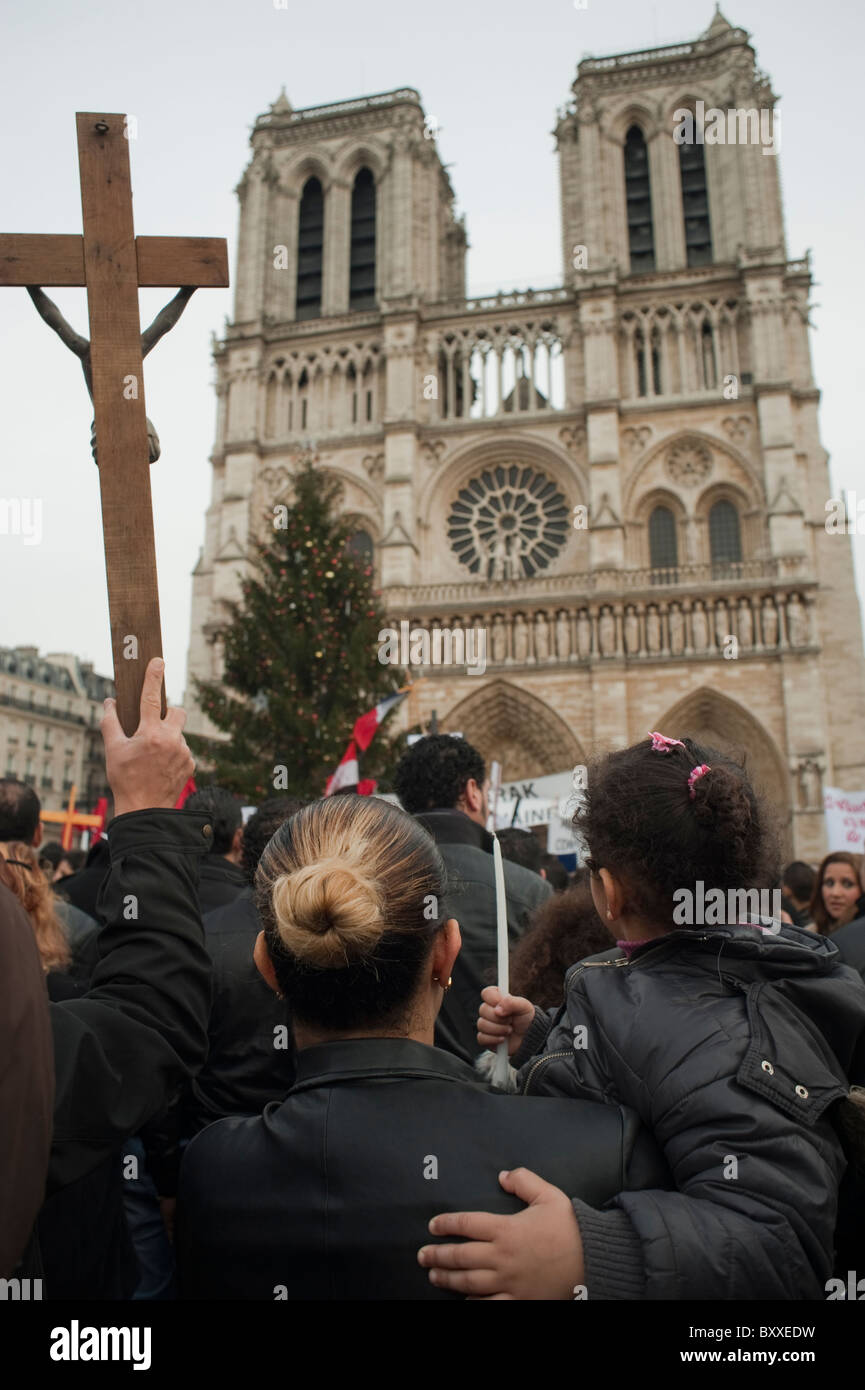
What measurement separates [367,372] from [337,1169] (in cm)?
2726

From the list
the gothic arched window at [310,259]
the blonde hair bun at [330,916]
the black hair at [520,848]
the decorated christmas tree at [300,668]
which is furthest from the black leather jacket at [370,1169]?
the gothic arched window at [310,259]

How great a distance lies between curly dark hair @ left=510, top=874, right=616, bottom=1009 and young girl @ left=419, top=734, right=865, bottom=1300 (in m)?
0.58

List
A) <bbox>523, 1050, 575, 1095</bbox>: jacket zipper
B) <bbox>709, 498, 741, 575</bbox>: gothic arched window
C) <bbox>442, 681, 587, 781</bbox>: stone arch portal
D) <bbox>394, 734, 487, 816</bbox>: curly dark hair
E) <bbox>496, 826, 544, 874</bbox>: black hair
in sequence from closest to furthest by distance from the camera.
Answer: <bbox>523, 1050, 575, 1095</bbox>: jacket zipper, <bbox>394, 734, 487, 816</bbox>: curly dark hair, <bbox>496, 826, 544, 874</bbox>: black hair, <bbox>442, 681, 587, 781</bbox>: stone arch portal, <bbox>709, 498, 741, 575</bbox>: gothic arched window

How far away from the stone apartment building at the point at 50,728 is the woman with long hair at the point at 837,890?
35.3 m

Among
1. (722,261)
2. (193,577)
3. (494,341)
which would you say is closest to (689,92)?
(722,261)

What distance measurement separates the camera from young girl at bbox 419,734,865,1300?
1.24 meters

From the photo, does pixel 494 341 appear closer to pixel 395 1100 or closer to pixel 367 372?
pixel 367 372

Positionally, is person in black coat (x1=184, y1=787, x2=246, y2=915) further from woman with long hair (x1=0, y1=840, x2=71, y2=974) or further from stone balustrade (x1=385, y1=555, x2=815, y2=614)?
stone balustrade (x1=385, y1=555, x2=815, y2=614)

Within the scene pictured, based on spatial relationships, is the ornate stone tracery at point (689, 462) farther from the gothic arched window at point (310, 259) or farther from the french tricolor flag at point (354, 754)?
the french tricolor flag at point (354, 754)

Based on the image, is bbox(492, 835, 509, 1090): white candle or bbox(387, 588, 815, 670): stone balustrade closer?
bbox(492, 835, 509, 1090): white candle

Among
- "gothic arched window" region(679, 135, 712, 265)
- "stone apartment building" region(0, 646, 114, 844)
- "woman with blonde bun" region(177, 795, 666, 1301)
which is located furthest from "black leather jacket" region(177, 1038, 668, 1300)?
"stone apartment building" region(0, 646, 114, 844)
